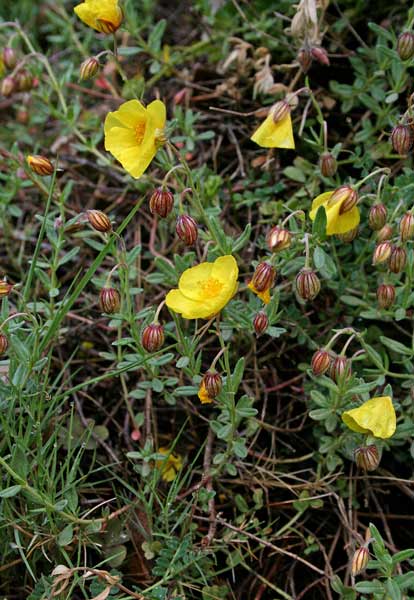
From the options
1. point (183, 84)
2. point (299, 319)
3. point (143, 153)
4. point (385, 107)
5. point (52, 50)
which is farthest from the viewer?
point (52, 50)

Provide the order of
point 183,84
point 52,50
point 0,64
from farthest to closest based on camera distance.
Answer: point 52,50, point 183,84, point 0,64

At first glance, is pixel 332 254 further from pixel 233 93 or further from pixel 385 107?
pixel 233 93

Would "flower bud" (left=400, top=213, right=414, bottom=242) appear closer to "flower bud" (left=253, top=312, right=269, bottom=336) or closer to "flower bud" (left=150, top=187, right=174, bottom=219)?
"flower bud" (left=253, top=312, right=269, bottom=336)

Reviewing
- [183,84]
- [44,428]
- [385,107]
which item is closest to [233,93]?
[183,84]

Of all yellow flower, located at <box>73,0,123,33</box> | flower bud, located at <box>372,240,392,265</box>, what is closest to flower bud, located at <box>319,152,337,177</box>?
flower bud, located at <box>372,240,392,265</box>

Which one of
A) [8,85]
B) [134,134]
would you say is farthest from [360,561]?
[8,85]

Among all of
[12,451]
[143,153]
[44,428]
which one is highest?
[143,153]
